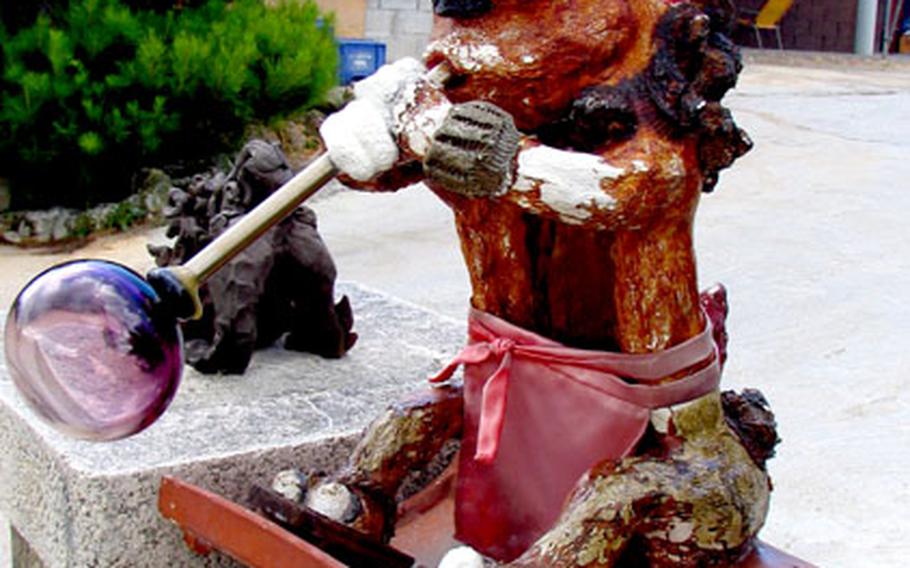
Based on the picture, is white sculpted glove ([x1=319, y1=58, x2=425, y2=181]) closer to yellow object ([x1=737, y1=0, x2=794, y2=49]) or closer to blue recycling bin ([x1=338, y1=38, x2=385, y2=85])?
blue recycling bin ([x1=338, y1=38, x2=385, y2=85])

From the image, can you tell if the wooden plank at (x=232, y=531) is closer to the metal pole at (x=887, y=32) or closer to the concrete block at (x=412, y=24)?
the concrete block at (x=412, y=24)

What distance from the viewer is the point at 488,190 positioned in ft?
4.27

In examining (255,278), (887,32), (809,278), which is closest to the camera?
(255,278)

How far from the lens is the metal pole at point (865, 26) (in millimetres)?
11141

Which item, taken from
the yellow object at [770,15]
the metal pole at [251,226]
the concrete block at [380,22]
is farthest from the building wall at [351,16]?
the metal pole at [251,226]

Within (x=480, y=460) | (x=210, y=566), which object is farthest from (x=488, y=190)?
(x=210, y=566)

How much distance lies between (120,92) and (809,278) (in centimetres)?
276

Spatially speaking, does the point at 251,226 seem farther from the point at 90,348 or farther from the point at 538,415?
the point at 538,415

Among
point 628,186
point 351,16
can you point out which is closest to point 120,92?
point 351,16

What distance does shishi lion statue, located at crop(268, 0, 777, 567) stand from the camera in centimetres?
130

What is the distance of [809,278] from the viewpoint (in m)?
4.05

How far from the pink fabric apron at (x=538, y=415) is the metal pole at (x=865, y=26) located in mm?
10492

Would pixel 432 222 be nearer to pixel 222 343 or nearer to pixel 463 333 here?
pixel 463 333

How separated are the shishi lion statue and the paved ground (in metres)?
1.00
